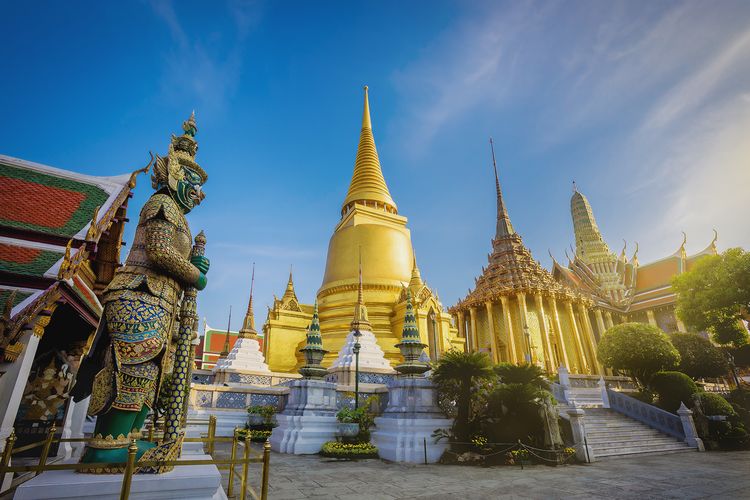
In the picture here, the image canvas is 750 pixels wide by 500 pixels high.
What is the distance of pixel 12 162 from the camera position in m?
6.32

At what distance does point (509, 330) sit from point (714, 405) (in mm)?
11486

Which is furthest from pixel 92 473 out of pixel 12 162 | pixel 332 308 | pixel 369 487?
pixel 332 308

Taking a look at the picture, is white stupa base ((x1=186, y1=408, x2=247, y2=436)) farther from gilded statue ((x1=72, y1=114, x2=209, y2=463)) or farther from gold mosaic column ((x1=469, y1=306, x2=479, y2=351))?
gold mosaic column ((x1=469, y1=306, x2=479, y2=351))

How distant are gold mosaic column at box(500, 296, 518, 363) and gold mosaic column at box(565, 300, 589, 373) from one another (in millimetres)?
4083

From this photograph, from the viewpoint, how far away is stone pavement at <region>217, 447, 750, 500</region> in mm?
4820

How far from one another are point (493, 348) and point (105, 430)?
23.9m

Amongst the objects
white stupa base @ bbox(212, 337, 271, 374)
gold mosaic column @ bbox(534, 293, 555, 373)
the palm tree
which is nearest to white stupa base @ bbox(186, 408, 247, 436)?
white stupa base @ bbox(212, 337, 271, 374)

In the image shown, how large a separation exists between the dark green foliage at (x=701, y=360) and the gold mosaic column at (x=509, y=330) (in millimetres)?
7729

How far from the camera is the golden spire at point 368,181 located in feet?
85.4

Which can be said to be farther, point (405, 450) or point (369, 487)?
point (405, 450)

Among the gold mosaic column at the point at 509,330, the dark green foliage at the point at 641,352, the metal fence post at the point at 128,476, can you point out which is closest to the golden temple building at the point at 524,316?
the gold mosaic column at the point at 509,330

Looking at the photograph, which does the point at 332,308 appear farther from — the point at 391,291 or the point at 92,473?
the point at 92,473

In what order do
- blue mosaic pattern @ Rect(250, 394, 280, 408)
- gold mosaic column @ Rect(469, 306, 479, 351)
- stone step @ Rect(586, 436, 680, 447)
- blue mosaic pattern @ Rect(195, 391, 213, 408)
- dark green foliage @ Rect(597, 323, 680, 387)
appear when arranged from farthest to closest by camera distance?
gold mosaic column @ Rect(469, 306, 479, 351)
dark green foliage @ Rect(597, 323, 680, 387)
blue mosaic pattern @ Rect(250, 394, 280, 408)
blue mosaic pattern @ Rect(195, 391, 213, 408)
stone step @ Rect(586, 436, 680, 447)

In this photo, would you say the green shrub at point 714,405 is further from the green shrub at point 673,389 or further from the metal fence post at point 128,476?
the metal fence post at point 128,476
